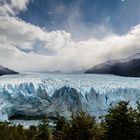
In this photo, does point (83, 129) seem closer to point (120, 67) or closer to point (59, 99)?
point (59, 99)

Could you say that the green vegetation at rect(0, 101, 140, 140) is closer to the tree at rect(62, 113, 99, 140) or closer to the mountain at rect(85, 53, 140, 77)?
the tree at rect(62, 113, 99, 140)

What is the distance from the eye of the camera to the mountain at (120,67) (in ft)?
525

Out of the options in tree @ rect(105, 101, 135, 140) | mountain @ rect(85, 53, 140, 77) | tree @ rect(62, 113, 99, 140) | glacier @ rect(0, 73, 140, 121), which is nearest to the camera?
tree @ rect(105, 101, 135, 140)

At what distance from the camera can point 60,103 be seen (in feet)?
157

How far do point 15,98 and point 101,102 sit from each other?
1213cm

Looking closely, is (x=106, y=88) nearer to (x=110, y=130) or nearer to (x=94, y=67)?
(x=110, y=130)

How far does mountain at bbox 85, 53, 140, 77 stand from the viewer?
160 m

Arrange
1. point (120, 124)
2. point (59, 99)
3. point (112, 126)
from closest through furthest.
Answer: point (120, 124), point (112, 126), point (59, 99)

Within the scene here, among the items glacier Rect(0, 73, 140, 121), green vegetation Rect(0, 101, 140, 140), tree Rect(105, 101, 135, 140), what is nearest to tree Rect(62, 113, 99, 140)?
green vegetation Rect(0, 101, 140, 140)

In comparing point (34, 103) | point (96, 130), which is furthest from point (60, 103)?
point (96, 130)

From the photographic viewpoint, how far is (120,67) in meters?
165

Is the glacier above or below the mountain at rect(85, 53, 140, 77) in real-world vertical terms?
below

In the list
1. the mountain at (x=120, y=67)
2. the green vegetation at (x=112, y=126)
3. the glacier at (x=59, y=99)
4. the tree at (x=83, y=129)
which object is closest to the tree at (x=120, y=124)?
the green vegetation at (x=112, y=126)

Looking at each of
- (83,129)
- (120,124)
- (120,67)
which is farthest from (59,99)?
(120,67)
